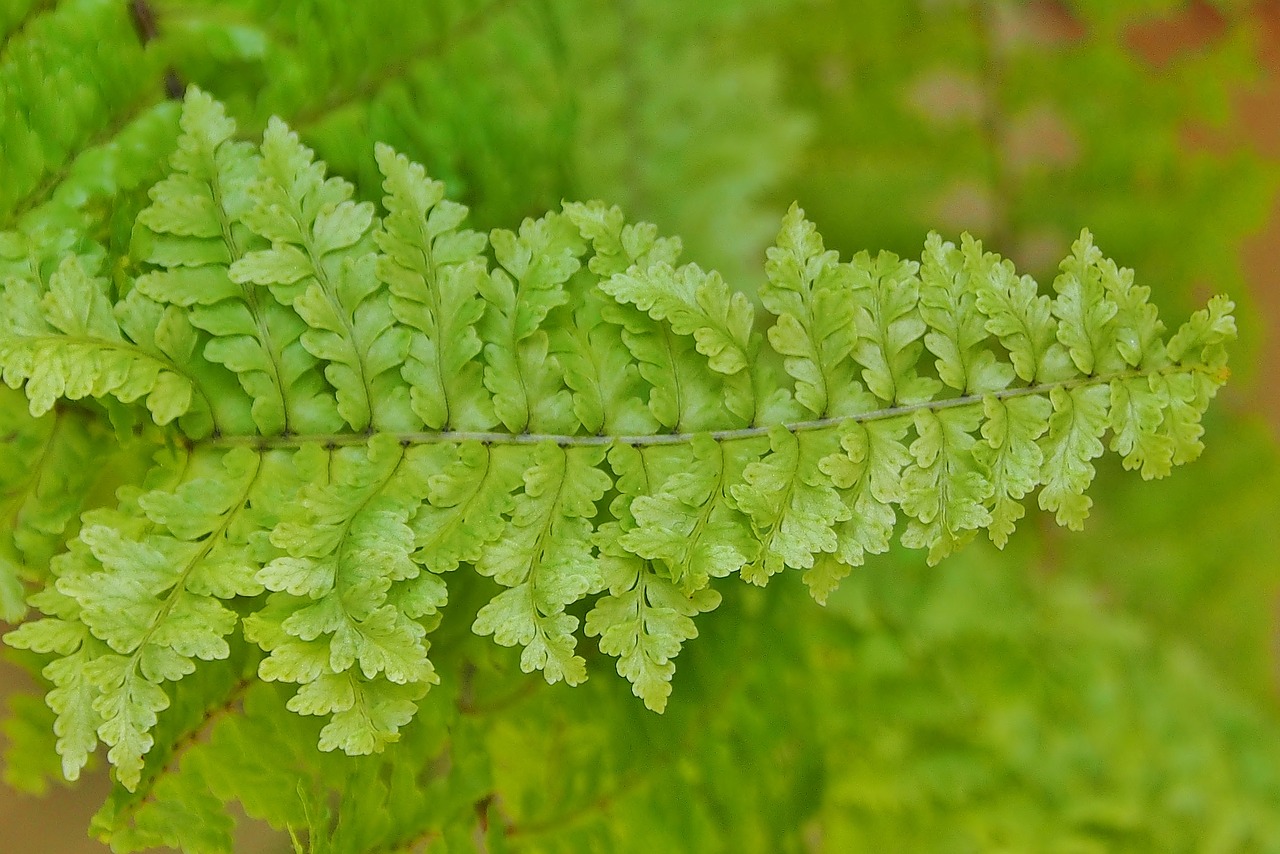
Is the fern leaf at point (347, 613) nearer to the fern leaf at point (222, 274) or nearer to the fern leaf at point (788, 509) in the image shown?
the fern leaf at point (222, 274)

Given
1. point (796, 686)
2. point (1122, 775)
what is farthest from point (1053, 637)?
point (796, 686)

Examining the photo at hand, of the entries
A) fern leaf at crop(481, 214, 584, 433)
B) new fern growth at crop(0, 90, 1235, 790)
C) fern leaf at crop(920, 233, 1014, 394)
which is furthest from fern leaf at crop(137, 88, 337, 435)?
fern leaf at crop(920, 233, 1014, 394)

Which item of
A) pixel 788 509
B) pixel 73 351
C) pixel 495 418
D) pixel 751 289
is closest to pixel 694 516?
pixel 788 509

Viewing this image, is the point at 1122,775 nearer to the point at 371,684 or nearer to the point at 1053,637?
the point at 1053,637

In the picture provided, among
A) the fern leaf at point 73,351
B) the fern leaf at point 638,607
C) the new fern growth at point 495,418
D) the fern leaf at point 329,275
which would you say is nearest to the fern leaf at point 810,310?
the new fern growth at point 495,418

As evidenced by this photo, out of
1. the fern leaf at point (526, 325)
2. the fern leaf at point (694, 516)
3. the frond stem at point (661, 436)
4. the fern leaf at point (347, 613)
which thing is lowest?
the fern leaf at point (347, 613)

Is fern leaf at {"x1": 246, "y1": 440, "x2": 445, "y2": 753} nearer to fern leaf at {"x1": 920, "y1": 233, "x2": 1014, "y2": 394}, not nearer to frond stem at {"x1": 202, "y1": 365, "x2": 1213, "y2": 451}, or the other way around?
frond stem at {"x1": 202, "y1": 365, "x2": 1213, "y2": 451}
